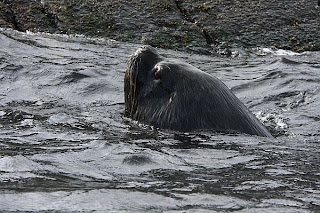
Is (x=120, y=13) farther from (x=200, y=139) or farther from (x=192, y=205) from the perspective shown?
(x=192, y=205)

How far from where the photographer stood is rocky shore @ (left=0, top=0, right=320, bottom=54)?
41.8 ft

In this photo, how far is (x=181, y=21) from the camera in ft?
43.2

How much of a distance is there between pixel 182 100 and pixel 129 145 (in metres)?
1.02

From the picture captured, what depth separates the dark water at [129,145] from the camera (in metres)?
3.47

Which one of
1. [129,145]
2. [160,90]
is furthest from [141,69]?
[129,145]

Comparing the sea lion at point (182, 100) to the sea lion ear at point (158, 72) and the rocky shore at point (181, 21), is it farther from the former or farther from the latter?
the rocky shore at point (181, 21)

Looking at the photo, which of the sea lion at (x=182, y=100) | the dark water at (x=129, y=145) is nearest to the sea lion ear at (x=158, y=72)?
the sea lion at (x=182, y=100)

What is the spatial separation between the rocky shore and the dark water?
3.43 ft

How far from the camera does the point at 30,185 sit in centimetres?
373

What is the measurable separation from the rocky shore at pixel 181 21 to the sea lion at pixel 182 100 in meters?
5.58

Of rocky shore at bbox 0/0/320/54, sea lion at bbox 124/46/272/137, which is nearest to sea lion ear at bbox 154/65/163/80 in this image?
sea lion at bbox 124/46/272/137

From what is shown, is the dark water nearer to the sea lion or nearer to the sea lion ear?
the sea lion

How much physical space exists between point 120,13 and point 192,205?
10.4 m

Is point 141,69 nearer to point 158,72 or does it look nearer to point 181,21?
point 158,72
